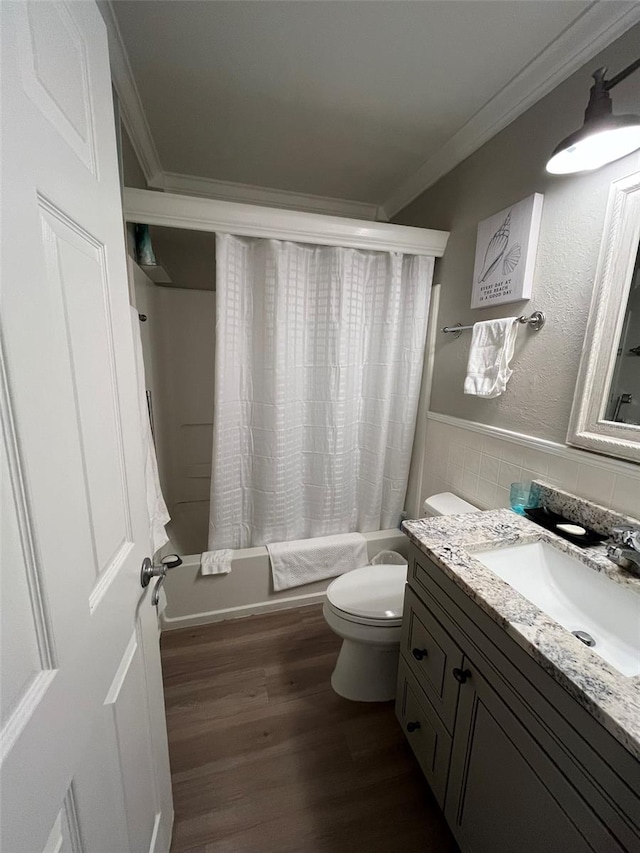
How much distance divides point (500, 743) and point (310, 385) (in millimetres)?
1494

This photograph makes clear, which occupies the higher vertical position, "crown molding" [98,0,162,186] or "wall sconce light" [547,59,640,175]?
"crown molding" [98,0,162,186]

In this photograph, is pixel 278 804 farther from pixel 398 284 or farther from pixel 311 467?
pixel 398 284

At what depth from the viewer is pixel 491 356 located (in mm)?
1442

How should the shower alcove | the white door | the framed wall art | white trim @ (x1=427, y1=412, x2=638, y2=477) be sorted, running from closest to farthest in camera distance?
the white door → white trim @ (x1=427, y1=412, x2=638, y2=477) → the framed wall art → the shower alcove

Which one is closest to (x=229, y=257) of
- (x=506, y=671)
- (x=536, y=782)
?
(x=506, y=671)

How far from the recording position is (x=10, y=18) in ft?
1.27

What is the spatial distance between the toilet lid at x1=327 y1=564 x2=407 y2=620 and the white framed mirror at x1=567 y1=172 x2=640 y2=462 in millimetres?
902

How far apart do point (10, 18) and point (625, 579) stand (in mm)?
1500

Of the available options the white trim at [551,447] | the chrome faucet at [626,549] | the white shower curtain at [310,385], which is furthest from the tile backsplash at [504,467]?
the white shower curtain at [310,385]

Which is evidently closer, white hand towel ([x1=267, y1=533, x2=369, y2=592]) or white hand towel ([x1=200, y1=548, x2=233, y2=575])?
white hand towel ([x1=200, y1=548, x2=233, y2=575])

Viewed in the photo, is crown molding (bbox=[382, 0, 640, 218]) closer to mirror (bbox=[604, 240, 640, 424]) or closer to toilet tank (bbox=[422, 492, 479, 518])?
mirror (bbox=[604, 240, 640, 424])

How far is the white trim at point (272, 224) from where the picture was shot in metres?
1.42

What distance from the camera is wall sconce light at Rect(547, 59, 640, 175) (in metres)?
0.84

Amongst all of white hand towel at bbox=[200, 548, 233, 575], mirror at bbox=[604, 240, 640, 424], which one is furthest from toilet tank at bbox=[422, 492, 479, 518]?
white hand towel at bbox=[200, 548, 233, 575]
